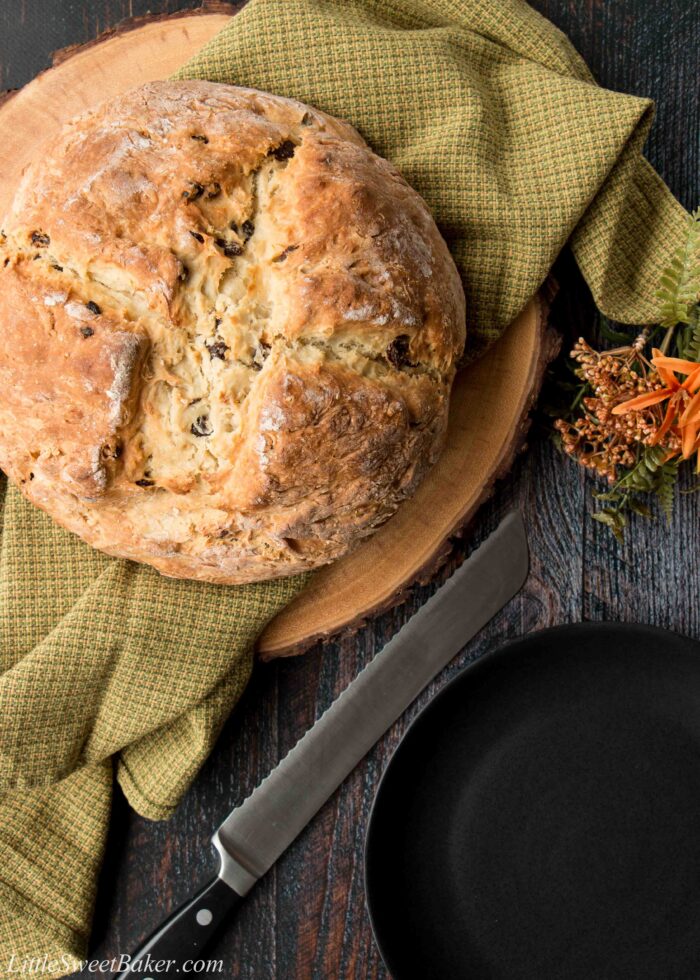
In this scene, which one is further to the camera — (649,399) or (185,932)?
(185,932)

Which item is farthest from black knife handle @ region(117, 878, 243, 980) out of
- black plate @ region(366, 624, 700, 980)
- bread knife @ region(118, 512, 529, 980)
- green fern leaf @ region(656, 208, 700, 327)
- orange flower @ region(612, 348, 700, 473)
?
green fern leaf @ region(656, 208, 700, 327)

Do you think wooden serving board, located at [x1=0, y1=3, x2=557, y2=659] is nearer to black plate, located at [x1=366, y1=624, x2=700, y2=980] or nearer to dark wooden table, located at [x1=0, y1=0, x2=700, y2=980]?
dark wooden table, located at [x1=0, y1=0, x2=700, y2=980]

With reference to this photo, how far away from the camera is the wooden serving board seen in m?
2.04

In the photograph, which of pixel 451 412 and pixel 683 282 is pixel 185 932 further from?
pixel 683 282

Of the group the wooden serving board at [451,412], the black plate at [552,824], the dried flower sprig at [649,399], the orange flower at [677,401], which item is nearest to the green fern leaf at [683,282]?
the dried flower sprig at [649,399]

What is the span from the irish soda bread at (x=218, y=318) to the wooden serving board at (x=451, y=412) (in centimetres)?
34

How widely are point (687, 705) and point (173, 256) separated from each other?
5.64 ft

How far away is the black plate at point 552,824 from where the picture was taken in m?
2.19

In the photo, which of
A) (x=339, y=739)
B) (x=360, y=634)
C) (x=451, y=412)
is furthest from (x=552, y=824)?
(x=451, y=412)

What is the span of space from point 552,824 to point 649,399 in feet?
3.78

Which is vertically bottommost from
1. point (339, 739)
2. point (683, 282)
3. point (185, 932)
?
point (185, 932)

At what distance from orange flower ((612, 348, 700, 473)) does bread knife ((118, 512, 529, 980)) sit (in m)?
0.45

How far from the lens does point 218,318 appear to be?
65.7 inches

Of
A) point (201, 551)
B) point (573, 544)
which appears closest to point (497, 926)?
point (573, 544)
